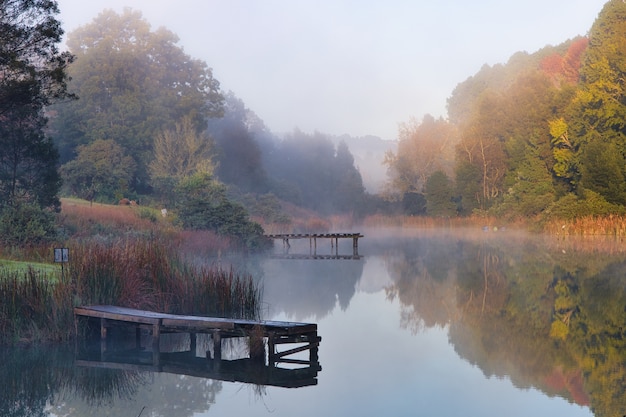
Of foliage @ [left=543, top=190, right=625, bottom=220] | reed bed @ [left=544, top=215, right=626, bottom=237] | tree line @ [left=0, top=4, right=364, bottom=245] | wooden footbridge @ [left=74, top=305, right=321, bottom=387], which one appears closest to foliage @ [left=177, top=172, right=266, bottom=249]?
tree line @ [left=0, top=4, right=364, bottom=245]

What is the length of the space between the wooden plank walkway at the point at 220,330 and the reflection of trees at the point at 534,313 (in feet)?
8.25

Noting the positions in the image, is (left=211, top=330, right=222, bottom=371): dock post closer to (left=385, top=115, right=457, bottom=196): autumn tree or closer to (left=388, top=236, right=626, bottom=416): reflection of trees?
(left=388, top=236, right=626, bottom=416): reflection of trees

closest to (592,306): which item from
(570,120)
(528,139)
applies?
(570,120)

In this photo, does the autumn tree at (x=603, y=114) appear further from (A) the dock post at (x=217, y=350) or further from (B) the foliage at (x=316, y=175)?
(A) the dock post at (x=217, y=350)

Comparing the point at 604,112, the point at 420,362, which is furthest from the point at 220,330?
the point at 604,112

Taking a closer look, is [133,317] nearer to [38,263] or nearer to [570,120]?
[38,263]

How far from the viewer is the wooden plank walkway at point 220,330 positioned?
35.1ft

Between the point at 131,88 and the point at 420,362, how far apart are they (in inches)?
1678

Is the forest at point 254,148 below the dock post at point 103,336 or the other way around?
the other way around

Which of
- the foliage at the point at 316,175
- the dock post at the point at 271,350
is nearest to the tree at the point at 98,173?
the foliage at the point at 316,175

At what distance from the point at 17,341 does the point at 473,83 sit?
2532 inches

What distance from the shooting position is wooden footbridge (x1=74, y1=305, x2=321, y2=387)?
34.1 ft

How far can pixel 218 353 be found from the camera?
35.8ft

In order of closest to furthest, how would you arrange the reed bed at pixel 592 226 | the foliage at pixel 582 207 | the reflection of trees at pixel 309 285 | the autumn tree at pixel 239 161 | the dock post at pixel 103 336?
the dock post at pixel 103 336 < the reflection of trees at pixel 309 285 < the reed bed at pixel 592 226 < the foliage at pixel 582 207 < the autumn tree at pixel 239 161
